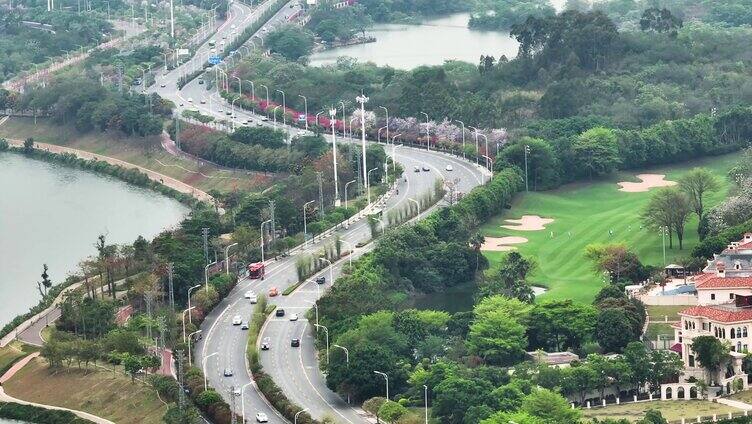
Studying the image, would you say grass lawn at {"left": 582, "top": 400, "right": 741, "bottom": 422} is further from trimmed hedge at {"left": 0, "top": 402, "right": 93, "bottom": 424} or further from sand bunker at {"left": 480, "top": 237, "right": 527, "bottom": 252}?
sand bunker at {"left": 480, "top": 237, "right": 527, "bottom": 252}

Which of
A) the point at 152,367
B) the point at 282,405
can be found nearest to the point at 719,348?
the point at 282,405

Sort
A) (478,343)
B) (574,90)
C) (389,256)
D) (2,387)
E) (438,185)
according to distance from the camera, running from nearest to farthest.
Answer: (478,343) → (2,387) → (389,256) → (438,185) → (574,90)

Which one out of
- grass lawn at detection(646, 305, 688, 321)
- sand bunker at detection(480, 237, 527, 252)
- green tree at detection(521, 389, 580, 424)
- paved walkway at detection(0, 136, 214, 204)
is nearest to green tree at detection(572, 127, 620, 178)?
sand bunker at detection(480, 237, 527, 252)

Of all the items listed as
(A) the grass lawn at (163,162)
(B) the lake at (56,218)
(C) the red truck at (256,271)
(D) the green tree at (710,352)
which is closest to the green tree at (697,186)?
(C) the red truck at (256,271)

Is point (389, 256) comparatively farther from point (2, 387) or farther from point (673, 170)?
point (673, 170)

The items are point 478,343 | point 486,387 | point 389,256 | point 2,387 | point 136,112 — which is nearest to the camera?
point 486,387

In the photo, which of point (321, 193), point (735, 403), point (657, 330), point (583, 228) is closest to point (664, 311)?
point (657, 330)
